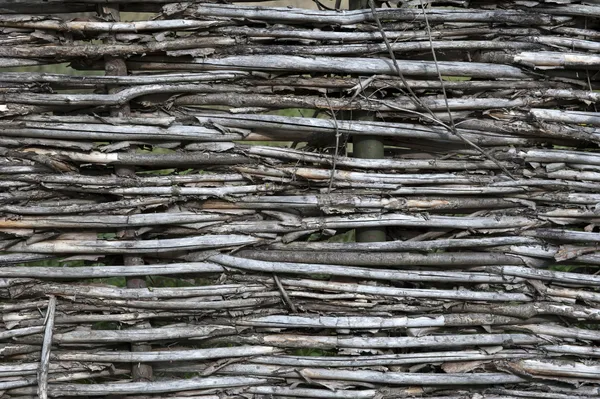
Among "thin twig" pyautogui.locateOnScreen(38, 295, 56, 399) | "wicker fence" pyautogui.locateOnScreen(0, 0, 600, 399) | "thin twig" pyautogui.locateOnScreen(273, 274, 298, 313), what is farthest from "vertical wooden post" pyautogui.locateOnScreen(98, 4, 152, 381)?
"thin twig" pyautogui.locateOnScreen(273, 274, 298, 313)

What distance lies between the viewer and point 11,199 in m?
1.90

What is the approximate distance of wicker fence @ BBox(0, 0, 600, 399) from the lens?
6.16 feet

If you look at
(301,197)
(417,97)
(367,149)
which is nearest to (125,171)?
(301,197)

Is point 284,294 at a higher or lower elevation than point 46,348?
higher

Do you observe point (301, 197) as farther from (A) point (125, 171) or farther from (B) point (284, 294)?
(A) point (125, 171)

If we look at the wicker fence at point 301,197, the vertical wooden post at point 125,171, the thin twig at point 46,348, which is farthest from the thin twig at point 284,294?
the thin twig at point 46,348

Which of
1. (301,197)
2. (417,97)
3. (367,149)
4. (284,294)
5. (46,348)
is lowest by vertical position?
(46,348)

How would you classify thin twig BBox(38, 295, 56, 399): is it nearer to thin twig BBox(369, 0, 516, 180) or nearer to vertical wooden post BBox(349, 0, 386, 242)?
vertical wooden post BBox(349, 0, 386, 242)

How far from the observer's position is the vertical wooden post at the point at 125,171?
73.7 inches

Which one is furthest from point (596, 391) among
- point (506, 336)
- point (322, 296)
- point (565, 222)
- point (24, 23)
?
point (24, 23)

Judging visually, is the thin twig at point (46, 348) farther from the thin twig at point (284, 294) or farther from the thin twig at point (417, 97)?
the thin twig at point (417, 97)

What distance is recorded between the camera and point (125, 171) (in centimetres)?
192

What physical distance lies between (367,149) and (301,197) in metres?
0.24

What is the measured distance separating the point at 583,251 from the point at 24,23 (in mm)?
1768
